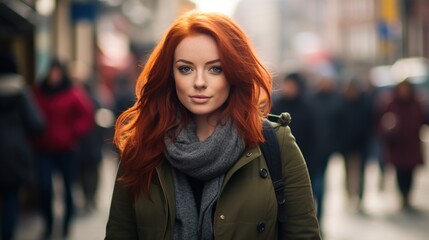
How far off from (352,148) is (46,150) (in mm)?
4510

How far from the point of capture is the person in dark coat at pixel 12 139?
7332 millimetres

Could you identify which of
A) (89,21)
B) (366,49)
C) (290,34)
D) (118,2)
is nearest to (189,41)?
(89,21)

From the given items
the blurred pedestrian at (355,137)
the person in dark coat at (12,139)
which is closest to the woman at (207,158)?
the person in dark coat at (12,139)

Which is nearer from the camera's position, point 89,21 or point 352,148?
point 352,148

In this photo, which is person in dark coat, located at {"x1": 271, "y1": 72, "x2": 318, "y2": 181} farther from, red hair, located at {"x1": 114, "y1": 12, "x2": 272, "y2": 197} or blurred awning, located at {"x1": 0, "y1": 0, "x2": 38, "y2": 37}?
red hair, located at {"x1": 114, "y1": 12, "x2": 272, "y2": 197}

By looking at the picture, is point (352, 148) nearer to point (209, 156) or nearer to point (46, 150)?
point (46, 150)

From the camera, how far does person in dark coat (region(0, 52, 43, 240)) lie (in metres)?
7.33

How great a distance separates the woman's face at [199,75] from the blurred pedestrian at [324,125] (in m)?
5.74

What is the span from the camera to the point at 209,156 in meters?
3.03

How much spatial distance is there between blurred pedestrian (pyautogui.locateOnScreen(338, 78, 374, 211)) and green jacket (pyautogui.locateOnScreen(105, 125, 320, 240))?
324 inches

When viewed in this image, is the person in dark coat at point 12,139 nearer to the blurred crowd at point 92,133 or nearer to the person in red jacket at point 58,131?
the blurred crowd at point 92,133

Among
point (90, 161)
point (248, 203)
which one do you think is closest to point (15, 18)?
point (90, 161)

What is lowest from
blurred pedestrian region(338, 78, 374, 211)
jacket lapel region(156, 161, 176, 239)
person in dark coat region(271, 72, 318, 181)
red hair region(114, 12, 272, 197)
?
blurred pedestrian region(338, 78, 374, 211)

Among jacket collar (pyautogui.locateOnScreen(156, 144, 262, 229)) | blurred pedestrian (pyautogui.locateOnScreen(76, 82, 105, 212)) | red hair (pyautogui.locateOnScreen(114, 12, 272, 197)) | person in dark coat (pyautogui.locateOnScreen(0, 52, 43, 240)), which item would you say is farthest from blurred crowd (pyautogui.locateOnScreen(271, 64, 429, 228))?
jacket collar (pyautogui.locateOnScreen(156, 144, 262, 229))
